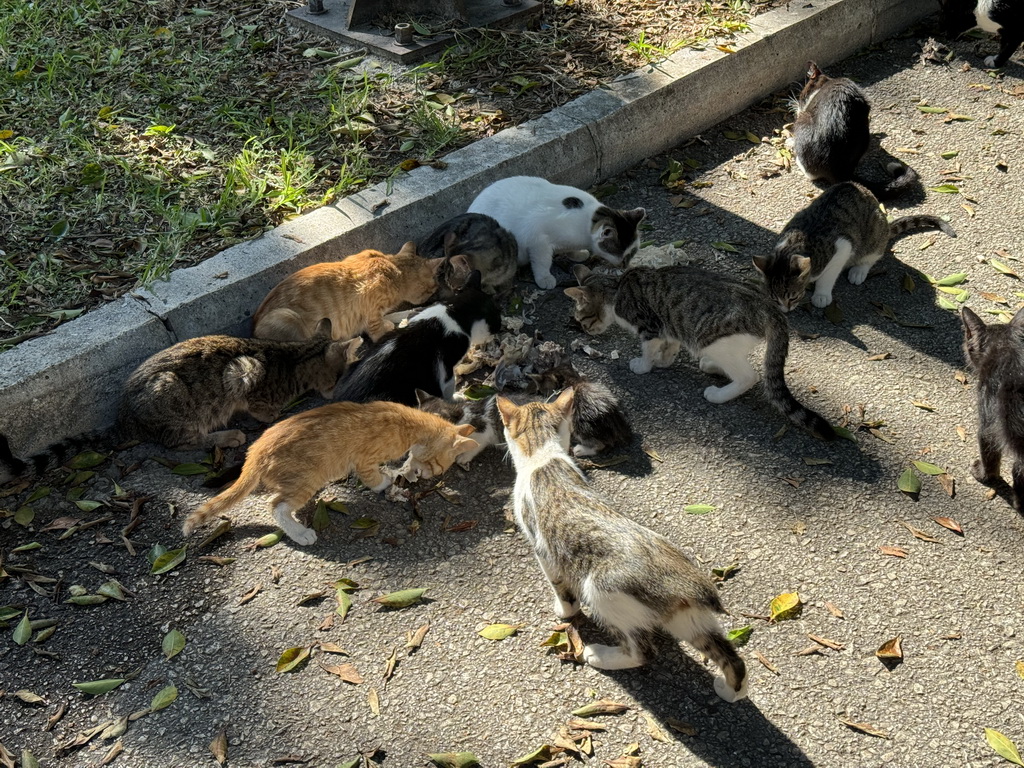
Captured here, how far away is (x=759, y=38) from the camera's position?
273 inches

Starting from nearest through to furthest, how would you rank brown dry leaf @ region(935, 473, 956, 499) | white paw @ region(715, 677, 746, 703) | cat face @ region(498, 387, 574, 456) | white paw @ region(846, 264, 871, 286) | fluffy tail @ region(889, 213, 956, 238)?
white paw @ region(715, 677, 746, 703) < cat face @ region(498, 387, 574, 456) < brown dry leaf @ region(935, 473, 956, 499) < white paw @ region(846, 264, 871, 286) < fluffy tail @ region(889, 213, 956, 238)

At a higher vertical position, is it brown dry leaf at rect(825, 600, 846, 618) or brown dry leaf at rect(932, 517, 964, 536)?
brown dry leaf at rect(932, 517, 964, 536)

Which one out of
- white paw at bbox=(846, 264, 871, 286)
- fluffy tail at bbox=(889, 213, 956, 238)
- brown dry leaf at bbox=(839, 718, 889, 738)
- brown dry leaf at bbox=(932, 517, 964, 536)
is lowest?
brown dry leaf at bbox=(839, 718, 889, 738)

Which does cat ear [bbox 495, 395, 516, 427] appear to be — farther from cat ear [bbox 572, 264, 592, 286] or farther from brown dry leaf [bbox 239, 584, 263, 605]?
cat ear [bbox 572, 264, 592, 286]

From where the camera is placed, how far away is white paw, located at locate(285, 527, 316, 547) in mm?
3904

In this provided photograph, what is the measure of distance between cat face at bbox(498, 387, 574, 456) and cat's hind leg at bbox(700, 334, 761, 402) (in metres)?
0.98

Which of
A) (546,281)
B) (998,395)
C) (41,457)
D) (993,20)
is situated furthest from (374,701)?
(993,20)

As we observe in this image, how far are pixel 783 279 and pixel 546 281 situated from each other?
147 cm

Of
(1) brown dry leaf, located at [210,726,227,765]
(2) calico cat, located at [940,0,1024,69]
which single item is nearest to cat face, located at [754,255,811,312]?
(1) brown dry leaf, located at [210,726,227,765]

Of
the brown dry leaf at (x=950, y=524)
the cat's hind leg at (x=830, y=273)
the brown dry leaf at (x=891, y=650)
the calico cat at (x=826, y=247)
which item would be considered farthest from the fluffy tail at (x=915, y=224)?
the brown dry leaf at (x=891, y=650)

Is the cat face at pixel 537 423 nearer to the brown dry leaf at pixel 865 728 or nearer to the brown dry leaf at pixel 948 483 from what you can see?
the brown dry leaf at pixel 865 728

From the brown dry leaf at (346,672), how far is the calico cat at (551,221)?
291 cm

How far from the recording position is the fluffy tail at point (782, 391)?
14.0ft

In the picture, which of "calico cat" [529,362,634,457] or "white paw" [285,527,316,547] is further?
"calico cat" [529,362,634,457]
